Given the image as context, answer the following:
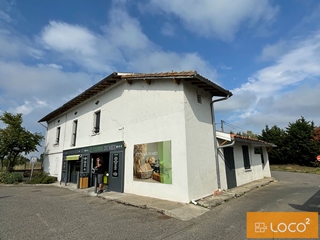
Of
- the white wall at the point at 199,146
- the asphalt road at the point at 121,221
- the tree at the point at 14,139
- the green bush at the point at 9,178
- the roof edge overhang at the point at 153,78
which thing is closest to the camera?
the asphalt road at the point at 121,221

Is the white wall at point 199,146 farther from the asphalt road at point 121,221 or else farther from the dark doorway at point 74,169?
the dark doorway at point 74,169

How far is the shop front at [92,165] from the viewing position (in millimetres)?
9922

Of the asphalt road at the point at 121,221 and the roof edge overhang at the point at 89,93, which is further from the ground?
the roof edge overhang at the point at 89,93

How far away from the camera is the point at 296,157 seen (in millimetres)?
26078

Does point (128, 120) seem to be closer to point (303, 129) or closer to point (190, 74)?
point (190, 74)

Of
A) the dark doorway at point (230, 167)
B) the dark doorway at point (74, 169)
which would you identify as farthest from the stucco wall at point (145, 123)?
the dark doorway at point (230, 167)

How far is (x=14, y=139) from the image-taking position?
677 inches

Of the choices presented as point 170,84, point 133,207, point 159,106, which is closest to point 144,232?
point 133,207

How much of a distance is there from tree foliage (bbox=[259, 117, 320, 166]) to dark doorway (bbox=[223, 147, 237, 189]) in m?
20.6

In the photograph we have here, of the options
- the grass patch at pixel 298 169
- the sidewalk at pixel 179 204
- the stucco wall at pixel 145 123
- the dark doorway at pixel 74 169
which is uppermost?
the stucco wall at pixel 145 123

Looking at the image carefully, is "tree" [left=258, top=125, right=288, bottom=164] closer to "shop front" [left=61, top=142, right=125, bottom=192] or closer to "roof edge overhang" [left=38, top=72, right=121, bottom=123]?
"shop front" [left=61, top=142, right=125, bottom=192]

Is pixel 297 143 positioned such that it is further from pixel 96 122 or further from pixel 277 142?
pixel 96 122

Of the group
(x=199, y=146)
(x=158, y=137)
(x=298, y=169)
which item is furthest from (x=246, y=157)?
(x=298, y=169)

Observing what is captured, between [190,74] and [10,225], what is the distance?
23.4ft
